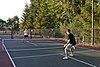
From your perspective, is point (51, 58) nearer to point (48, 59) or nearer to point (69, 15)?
point (48, 59)

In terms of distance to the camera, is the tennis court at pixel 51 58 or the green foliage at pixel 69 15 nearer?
the tennis court at pixel 51 58

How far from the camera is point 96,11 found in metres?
38.9

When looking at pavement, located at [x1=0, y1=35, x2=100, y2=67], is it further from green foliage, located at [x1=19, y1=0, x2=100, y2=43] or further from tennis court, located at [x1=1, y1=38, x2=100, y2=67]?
green foliage, located at [x1=19, y1=0, x2=100, y2=43]

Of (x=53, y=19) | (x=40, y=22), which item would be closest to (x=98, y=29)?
(x=53, y=19)

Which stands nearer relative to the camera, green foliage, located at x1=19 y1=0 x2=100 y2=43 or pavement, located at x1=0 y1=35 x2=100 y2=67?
pavement, located at x1=0 y1=35 x2=100 y2=67

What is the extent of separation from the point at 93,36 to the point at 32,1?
41232 millimetres

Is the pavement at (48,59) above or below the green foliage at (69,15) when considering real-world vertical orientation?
below

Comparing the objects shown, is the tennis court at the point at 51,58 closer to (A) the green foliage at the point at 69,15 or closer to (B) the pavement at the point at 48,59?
(B) the pavement at the point at 48,59

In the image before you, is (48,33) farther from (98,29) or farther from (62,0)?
(98,29)

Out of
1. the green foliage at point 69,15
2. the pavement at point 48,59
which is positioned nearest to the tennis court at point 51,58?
the pavement at point 48,59

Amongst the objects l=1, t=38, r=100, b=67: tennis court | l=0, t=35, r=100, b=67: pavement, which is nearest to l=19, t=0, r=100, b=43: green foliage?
l=1, t=38, r=100, b=67: tennis court

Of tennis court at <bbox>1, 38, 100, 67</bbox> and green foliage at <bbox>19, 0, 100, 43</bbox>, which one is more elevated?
green foliage at <bbox>19, 0, 100, 43</bbox>

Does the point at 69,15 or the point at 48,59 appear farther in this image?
the point at 69,15

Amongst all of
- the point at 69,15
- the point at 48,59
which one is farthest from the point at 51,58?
the point at 69,15
